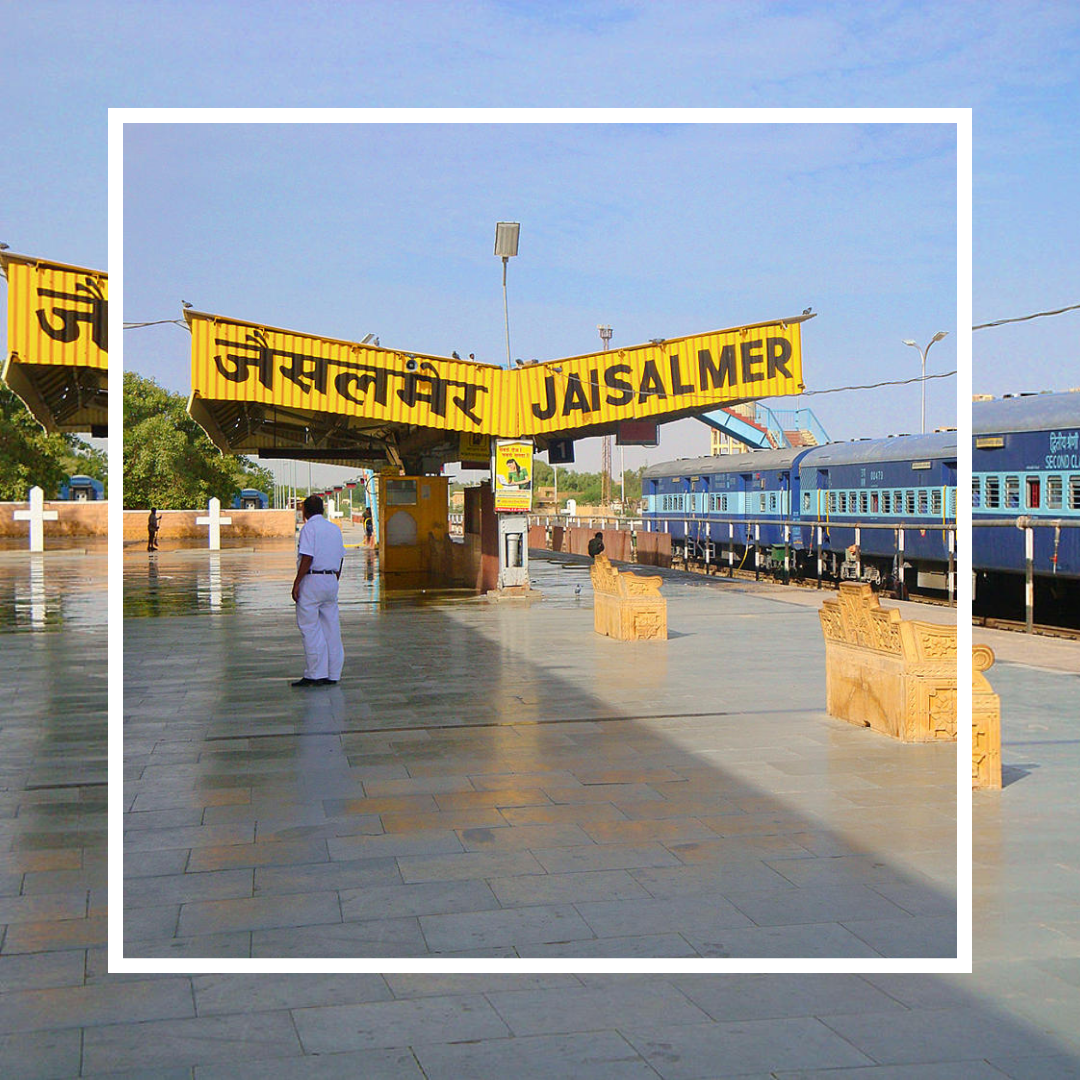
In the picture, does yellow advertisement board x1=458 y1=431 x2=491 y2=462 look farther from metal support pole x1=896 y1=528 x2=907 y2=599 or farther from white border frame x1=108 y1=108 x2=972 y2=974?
white border frame x1=108 y1=108 x2=972 y2=974

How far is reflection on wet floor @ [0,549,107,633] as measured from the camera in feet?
54.0

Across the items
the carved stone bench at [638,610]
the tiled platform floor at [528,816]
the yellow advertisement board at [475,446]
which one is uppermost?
the yellow advertisement board at [475,446]

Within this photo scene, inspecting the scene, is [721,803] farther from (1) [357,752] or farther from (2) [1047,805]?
(1) [357,752]

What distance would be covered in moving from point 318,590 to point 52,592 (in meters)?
14.2

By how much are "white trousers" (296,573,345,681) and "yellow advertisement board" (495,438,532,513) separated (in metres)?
9.47

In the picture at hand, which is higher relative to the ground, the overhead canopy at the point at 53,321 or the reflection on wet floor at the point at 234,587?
the overhead canopy at the point at 53,321

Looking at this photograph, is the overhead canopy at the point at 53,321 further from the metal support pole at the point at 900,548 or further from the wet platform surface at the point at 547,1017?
the metal support pole at the point at 900,548

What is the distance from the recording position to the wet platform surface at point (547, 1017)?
322 cm

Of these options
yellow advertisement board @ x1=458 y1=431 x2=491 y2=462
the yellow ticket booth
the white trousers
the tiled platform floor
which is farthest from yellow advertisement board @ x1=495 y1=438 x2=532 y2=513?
the white trousers

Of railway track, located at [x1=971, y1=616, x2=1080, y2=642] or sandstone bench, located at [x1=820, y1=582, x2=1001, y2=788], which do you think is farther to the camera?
railway track, located at [x1=971, y1=616, x2=1080, y2=642]

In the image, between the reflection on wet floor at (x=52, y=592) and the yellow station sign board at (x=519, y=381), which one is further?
the yellow station sign board at (x=519, y=381)

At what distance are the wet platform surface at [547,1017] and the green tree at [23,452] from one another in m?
46.0

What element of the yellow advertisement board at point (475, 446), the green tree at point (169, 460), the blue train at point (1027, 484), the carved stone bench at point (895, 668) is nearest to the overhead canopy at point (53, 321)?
the carved stone bench at point (895, 668)

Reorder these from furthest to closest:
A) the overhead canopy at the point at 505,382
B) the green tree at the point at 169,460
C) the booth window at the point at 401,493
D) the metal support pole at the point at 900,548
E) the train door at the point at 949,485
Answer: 1. the green tree at the point at 169,460
2. the booth window at the point at 401,493
3. the metal support pole at the point at 900,548
4. the train door at the point at 949,485
5. the overhead canopy at the point at 505,382
